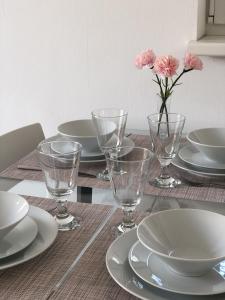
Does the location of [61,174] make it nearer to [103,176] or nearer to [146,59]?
[103,176]

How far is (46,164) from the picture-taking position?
100 centimetres

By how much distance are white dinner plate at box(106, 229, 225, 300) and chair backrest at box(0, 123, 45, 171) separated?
2.48 ft

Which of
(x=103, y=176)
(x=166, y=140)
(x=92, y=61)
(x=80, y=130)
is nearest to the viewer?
(x=166, y=140)

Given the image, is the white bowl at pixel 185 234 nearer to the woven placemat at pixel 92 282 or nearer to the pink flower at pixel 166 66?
the woven placemat at pixel 92 282

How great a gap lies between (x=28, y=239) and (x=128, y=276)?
211 mm

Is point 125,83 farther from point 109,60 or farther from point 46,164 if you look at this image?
point 46,164

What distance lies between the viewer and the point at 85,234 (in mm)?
980

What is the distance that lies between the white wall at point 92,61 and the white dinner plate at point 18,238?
955mm

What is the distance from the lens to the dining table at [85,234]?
0.80m

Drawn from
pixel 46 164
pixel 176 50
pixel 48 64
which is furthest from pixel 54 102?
pixel 46 164

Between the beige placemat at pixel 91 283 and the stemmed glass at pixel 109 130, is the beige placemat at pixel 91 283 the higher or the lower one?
the lower one

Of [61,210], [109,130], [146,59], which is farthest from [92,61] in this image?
[61,210]

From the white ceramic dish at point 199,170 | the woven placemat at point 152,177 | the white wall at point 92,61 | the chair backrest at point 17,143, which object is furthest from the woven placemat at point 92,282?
the white wall at point 92,61

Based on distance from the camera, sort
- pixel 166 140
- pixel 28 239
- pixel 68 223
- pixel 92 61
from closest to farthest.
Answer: pixel 28 239, pixel 68 223, pixel 166 140, pixel 92 61
